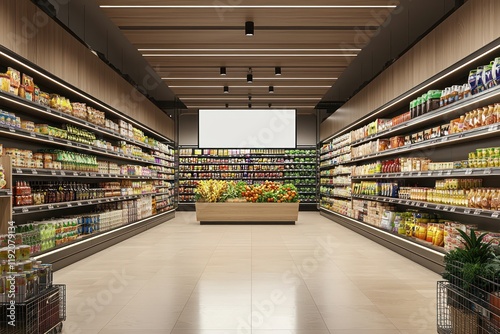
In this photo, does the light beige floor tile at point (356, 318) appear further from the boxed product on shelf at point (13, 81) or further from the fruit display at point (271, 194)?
the fruit display at point (271, 194)

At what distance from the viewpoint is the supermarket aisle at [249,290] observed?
3307 mm

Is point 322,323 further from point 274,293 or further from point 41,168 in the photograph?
point 41,168

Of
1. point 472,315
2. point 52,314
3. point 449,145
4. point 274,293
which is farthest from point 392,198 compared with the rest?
point 52,314

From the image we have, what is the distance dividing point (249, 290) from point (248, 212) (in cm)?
705

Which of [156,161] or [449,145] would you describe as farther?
[156,161]

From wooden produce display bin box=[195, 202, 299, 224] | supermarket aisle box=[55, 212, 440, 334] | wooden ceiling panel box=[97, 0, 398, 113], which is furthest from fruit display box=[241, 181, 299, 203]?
supermarket aisle box=[55, 212, 440, 334]

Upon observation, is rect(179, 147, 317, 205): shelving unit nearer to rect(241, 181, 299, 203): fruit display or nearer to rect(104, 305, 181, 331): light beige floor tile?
rect(241, 181, 299, 203): fruit display

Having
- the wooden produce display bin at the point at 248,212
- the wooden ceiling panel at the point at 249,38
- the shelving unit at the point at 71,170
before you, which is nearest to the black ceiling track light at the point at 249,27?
the wooden ceiling panel at the point at 249,38

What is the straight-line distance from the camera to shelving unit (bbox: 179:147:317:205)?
16.7m

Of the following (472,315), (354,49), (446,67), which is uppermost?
(354,49)

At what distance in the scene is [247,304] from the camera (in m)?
3.80

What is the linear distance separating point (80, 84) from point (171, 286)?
3.55 metres

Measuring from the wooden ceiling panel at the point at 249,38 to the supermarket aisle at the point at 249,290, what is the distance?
354 centimetres

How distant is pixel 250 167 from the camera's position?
16688 millimetres
